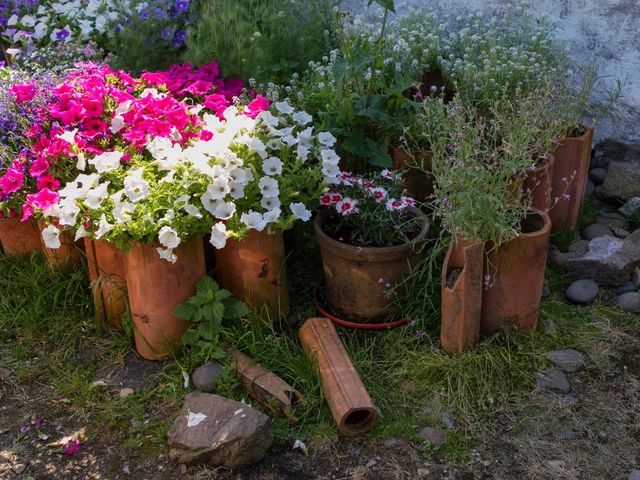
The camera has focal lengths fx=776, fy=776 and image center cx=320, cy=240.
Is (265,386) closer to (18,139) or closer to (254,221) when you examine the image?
(254,221)

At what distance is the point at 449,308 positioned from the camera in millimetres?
3430

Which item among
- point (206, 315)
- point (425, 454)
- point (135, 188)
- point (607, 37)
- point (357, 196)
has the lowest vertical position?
point (425, 454)

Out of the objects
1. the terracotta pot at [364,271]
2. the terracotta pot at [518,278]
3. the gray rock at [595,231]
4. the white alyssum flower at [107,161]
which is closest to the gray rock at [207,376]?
the terracotta pot at [364,271]

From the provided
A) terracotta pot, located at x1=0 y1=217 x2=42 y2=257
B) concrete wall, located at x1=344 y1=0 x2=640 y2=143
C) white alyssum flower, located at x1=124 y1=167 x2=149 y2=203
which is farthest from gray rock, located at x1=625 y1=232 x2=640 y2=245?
terracotta pot, located at x1=0 y1=217 x2=42 y2=257

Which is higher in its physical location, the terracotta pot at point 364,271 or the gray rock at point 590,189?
the terracotta pot at point 364,271

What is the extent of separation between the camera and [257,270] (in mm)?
3643

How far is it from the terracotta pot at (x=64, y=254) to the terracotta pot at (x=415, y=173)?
68.8 inches

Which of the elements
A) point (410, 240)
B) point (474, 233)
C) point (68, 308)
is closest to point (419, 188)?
point (410, 240)

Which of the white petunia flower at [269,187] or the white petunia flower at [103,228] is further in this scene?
the white petunia flower at [269,187]

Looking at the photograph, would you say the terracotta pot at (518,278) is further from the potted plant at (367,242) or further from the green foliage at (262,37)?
the green foliage at (262,37)

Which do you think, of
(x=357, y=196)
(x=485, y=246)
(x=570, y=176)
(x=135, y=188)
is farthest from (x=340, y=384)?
(x=570, y=176)

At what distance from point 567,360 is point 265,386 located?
1386 millimetres

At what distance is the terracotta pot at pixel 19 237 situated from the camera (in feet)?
13.5

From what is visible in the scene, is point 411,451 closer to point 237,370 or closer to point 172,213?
point 237,370
